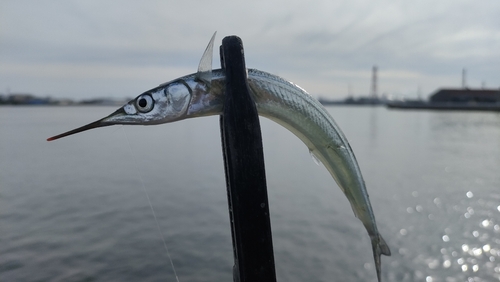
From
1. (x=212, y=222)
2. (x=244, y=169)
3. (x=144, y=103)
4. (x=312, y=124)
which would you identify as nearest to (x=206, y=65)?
(x=144, y=103)

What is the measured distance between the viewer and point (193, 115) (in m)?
2.24

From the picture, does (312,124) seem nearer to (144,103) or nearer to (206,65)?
(206,65)

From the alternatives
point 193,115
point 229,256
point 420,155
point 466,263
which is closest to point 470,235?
point 466,263

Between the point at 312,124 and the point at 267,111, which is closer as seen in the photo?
the point at 267,111

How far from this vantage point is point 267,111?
2.41 metres

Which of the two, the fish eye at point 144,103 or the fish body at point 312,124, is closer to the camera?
the fish eye at point 144,103

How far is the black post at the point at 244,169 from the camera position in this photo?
2201 millimetres

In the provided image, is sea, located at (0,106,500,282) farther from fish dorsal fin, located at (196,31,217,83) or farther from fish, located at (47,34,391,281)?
fish dorsal fin, located at (196,31,217,83)

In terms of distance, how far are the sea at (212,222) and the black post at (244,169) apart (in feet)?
11.1

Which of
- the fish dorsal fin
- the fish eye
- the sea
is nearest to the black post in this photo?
the fish dorsal fin

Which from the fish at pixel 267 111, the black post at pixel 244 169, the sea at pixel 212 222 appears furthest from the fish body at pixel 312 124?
the sea at pixel 212 222

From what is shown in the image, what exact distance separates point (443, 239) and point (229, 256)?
7241mm

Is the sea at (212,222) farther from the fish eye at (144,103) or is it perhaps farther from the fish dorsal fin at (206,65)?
the fish dorsal fin at (206,65)

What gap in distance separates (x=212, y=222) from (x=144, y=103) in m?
10.8
